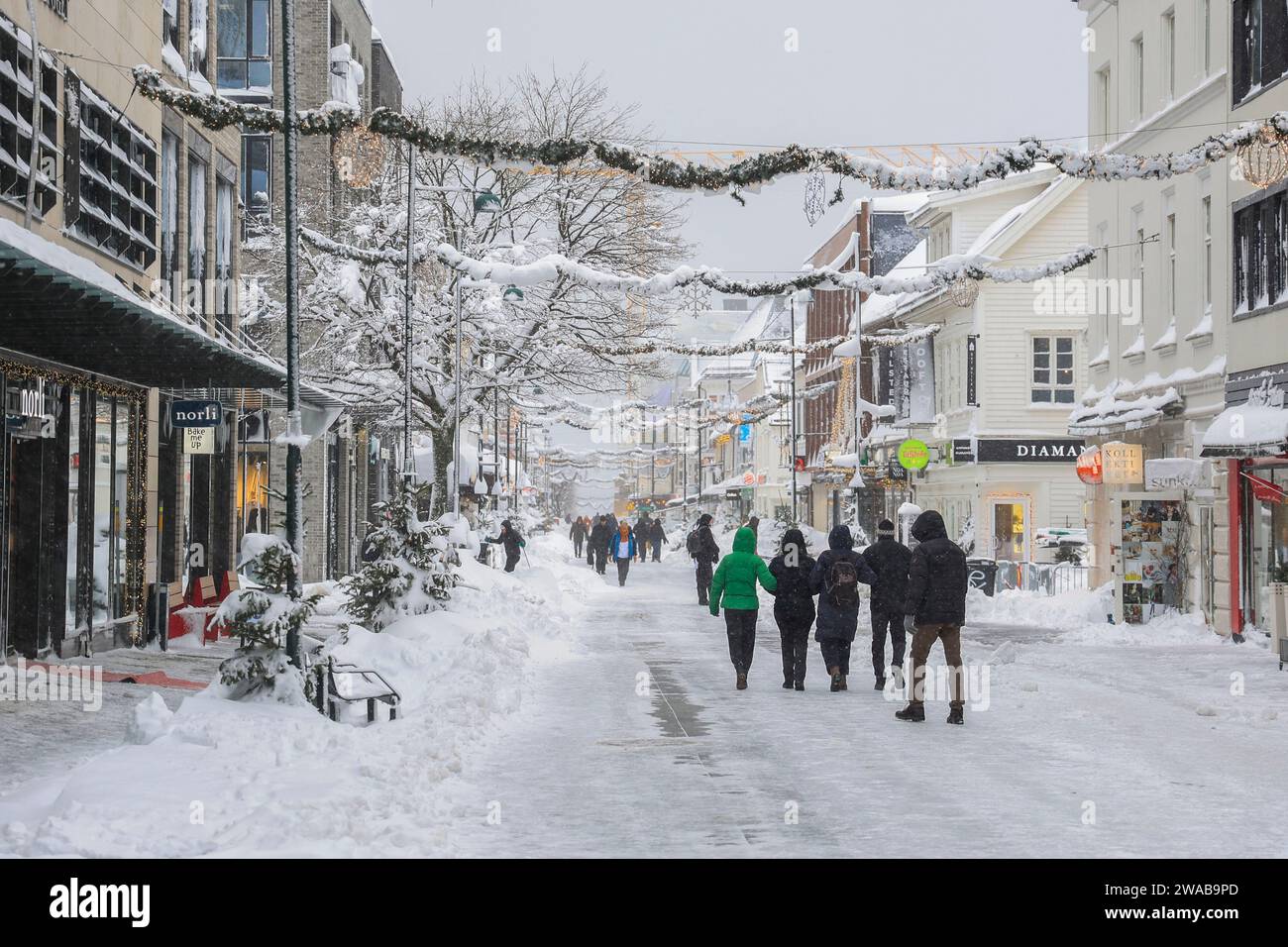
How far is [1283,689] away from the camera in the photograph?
17.6 meters

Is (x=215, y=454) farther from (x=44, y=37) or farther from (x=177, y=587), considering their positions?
(x=44, y=37)

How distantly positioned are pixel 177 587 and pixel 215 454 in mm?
4698

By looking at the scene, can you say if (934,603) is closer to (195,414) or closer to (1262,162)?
(1262,162)

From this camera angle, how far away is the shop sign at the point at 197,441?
943 inches

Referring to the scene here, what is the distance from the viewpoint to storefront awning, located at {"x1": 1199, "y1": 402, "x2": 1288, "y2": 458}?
809 inches

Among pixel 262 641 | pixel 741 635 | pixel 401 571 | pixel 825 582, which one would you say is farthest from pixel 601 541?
pixel 262 641

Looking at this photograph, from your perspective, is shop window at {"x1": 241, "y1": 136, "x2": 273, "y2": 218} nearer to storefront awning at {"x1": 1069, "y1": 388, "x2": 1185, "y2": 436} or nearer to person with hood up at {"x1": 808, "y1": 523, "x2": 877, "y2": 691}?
storefront awning at {"x1": 1069, "y1": 388, "x2": 1185, "y2": 436}

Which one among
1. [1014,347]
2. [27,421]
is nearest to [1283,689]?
[27,421]

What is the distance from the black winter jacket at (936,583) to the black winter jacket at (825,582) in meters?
2.28

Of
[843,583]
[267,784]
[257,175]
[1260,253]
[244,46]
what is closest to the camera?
[267,784]

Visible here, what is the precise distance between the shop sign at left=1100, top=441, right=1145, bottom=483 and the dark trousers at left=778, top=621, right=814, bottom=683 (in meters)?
12.5

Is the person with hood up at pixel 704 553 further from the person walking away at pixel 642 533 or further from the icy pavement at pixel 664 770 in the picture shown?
the person walking away at pixel 642 533

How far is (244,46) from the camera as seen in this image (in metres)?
35.5

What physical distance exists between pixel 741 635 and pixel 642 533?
45.2m
